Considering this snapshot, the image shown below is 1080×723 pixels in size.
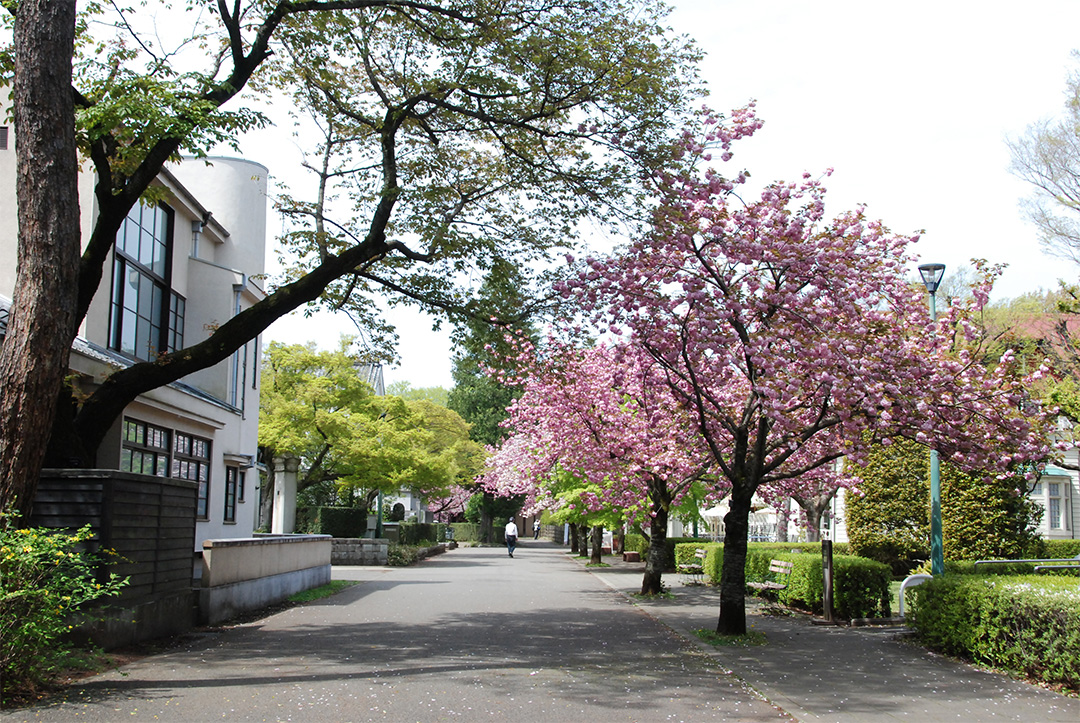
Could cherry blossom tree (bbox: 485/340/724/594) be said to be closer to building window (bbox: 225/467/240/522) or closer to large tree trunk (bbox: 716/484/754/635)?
large tree trunk (bbox: 716/484/754/635)

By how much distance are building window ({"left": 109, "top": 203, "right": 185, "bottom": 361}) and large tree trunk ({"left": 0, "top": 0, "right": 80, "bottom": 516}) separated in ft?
29.6

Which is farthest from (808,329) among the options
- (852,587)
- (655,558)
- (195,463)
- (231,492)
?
(231,492)

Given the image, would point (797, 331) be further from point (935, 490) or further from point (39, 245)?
point (39, 245)

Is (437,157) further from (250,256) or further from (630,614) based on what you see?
(250,256)

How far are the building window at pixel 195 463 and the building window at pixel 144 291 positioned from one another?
2.10 m

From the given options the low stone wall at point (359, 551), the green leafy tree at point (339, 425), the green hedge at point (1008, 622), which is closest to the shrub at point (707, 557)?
the green hedge at point (1008, 622)

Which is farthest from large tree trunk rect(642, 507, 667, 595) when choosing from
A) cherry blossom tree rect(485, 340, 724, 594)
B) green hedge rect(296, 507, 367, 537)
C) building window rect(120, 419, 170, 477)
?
green hedge rect(296, 507, 367, 537)

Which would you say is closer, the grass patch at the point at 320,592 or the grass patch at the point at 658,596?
the grass patch at the point at 320,592

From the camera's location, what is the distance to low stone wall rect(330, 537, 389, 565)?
109 feet

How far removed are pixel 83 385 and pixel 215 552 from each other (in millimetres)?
3297

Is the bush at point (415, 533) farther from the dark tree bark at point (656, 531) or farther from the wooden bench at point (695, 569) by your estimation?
the dark tree bark at point (656, 531)

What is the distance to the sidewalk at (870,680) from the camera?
322 inches

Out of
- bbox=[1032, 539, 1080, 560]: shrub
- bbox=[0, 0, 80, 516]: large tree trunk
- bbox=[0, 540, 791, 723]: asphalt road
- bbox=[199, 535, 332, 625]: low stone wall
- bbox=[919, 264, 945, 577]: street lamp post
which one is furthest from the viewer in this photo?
bbox=[1032, 539, 1080, 560]: shrub

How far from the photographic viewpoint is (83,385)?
1426 centimetres
